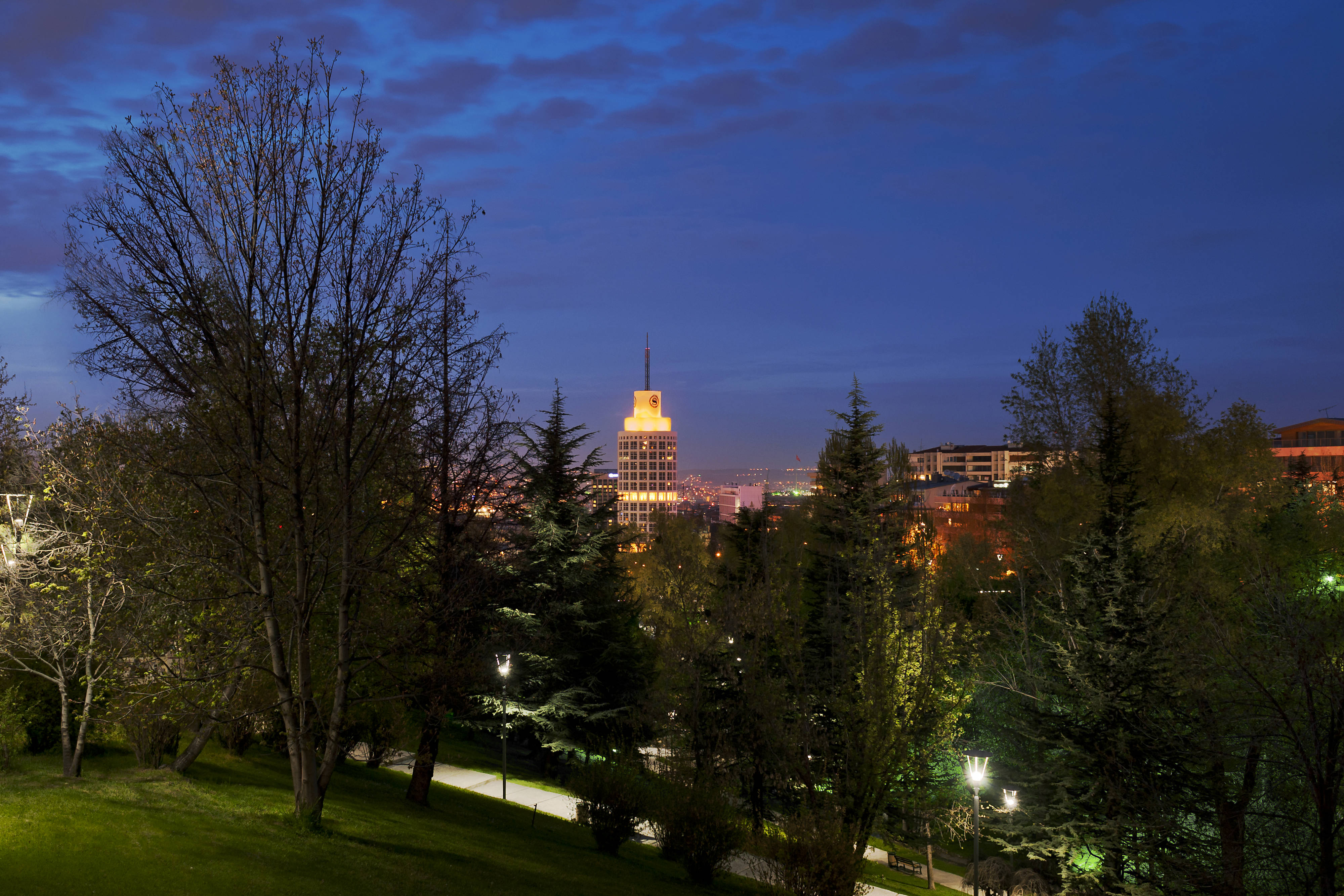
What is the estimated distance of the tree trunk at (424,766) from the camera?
62.2 ft

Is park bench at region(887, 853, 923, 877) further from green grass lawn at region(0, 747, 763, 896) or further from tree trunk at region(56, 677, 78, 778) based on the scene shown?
tree trunk at region(56, 677, 78, 778)

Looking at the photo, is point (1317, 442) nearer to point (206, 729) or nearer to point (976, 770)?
point (976, 770)

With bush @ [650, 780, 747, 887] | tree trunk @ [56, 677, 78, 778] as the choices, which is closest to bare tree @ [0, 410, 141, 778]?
tree trunk @ [56, 677, 78, 778]

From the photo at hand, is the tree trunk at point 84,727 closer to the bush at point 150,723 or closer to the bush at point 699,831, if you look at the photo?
the bush at point 150,723

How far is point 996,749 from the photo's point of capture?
92.6 feet

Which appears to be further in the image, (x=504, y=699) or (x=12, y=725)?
(x=504, y=699)

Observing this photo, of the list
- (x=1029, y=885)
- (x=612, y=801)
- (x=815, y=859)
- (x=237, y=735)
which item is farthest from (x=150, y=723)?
(x=1029, y=885)

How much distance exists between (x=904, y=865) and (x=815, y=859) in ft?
54.7

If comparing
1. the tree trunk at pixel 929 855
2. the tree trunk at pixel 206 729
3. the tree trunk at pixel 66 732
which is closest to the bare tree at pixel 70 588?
the tree trunk at pixel 66 732

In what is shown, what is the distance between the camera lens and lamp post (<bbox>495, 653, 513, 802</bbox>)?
22.7 m

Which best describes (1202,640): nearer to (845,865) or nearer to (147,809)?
(845,865)

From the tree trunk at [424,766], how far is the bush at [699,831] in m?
5.44

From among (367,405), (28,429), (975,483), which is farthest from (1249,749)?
(975,483)

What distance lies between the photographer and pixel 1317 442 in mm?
108312
